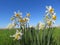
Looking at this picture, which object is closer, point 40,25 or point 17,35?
point 17,35

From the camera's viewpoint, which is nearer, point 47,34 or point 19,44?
point 19,44

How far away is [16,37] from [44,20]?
2.36ft

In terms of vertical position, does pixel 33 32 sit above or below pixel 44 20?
below

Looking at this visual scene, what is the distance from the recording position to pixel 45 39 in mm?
3822

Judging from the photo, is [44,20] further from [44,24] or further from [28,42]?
[28,42]

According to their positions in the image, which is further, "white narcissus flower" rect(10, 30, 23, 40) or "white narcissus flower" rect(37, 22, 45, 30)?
"white narcissus flower" rect(37, 22, 45, 30)

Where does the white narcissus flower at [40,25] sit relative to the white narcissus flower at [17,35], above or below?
above

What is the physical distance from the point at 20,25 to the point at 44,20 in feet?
1.64

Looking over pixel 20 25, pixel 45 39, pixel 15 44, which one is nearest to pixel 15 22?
pixel 20 25

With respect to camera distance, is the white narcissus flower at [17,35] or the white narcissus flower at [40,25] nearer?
the white narcissus flower at [17,35]

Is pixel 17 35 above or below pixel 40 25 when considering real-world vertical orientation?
below

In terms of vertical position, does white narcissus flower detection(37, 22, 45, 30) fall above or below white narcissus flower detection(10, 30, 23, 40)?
above

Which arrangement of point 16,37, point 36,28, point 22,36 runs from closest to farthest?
point 16,37, point 22,36, point 36,28

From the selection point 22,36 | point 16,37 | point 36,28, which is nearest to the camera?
point 16,37
